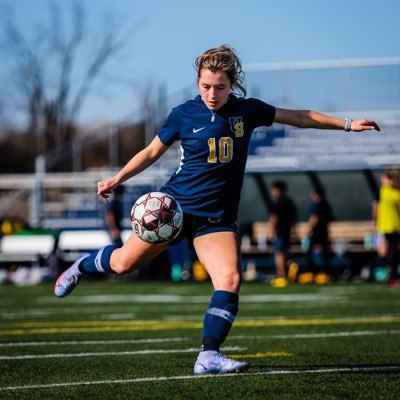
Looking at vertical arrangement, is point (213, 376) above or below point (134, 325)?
above

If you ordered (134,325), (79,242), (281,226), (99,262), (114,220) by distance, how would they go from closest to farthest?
(99,262), (134,325), (114,220), (281,226), (79,242)

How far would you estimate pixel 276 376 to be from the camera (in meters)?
5.91

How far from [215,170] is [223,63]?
65 centimetres

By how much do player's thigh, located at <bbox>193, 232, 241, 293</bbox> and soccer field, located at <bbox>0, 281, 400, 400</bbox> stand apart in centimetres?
57

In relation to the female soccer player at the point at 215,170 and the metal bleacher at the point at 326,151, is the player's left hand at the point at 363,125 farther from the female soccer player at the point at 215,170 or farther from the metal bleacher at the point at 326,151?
the metal bleacher at the point at 326,151

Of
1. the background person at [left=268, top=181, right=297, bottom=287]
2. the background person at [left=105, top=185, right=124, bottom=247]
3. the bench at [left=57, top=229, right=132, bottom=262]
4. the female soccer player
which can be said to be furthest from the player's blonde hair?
the bench at [left=57, top=229, right=132, bottom=262]

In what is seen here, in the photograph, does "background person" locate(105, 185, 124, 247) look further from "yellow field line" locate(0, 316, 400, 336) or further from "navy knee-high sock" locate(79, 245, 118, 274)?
"navy knee-high sock" locate(79, 245, 118, 274)

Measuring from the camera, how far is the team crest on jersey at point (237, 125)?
6.24m

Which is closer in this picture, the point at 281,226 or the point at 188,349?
the point at 188,349

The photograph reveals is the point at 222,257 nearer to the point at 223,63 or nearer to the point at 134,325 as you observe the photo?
the point at 223,63

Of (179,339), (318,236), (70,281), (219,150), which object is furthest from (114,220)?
(219,150)

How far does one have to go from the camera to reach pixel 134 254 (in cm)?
642

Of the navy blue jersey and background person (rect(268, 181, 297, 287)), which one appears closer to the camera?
the navy blue jersey

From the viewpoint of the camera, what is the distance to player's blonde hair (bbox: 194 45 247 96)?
609 centimetres
